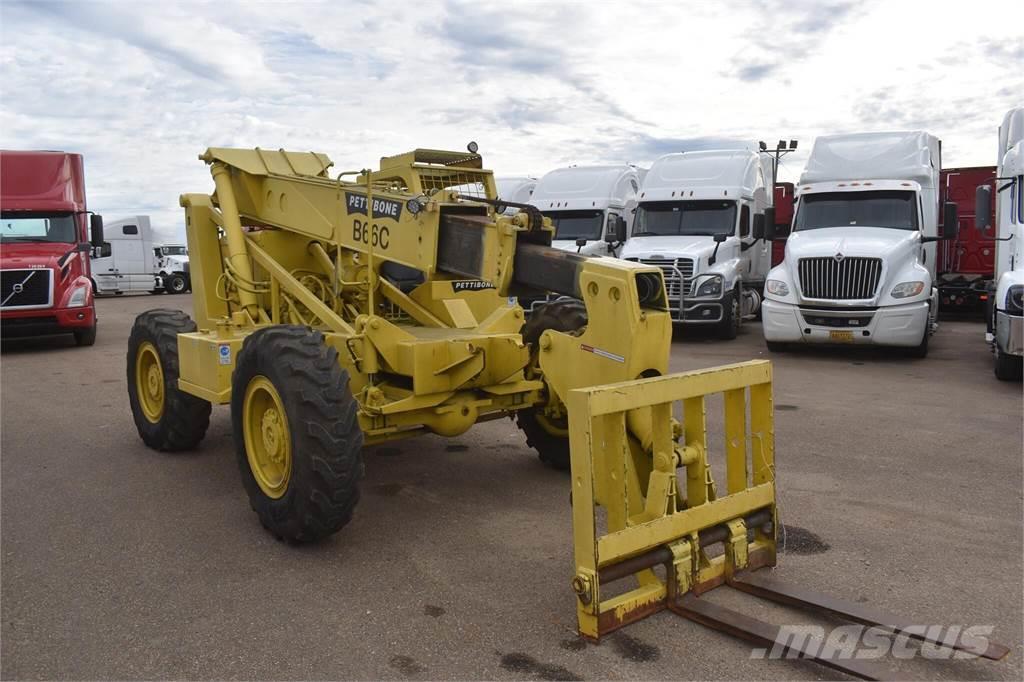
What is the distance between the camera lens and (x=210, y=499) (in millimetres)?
5555

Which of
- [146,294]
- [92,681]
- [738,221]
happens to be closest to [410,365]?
[92,681]

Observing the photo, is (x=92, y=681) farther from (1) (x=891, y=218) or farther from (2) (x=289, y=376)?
(1) (x=891, y=218)

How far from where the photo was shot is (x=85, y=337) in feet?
48.9

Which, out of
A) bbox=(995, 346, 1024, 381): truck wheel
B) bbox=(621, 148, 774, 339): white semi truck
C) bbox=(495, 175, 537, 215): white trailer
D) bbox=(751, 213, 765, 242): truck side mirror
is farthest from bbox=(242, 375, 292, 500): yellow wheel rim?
bbox=(495, 175, 537, 215): white trailer

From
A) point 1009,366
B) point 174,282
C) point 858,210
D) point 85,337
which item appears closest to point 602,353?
point 1009,366

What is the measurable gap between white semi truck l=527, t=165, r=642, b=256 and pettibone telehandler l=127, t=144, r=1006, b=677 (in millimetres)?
9660

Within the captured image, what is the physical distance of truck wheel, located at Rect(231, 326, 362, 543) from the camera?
4309 mm

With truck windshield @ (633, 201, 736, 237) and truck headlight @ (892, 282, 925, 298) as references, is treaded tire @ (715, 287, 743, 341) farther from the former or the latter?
truck headlight @ (892, 282, 925, 298)

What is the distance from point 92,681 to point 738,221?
13.1 m

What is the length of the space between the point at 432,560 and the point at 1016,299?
775 centimetres

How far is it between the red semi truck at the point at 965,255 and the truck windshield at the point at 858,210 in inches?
224

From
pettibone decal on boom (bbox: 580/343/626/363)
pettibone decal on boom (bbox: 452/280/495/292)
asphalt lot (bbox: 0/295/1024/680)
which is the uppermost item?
pettibone decal on boom (bbox: 452/280/495/292)

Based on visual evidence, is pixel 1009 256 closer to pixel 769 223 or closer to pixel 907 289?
pixel 907 289

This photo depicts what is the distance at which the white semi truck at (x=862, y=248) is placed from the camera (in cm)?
1136
